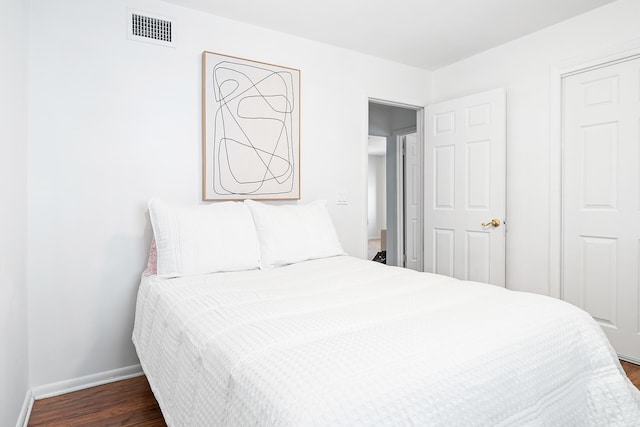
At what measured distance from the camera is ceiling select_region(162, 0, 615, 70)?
254 centimetres

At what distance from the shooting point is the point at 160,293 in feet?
5.87

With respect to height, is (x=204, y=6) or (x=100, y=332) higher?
(x=204, y=6)

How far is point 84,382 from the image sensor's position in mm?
2266

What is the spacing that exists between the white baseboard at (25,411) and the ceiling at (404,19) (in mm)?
2450

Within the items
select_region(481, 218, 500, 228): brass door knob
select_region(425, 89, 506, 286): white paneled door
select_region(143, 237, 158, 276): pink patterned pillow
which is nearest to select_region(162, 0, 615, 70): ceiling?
select_region(425, 89, 506, 286): white paneled door

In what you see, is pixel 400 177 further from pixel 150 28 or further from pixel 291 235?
pixel 150 28

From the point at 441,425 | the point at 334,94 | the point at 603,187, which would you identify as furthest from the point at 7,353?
the point at 603,187

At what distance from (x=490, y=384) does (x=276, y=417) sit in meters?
0.60

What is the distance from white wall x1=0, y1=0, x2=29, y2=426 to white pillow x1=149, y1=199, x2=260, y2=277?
61cm

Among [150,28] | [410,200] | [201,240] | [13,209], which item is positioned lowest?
[201,240]

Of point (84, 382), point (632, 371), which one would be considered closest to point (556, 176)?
point (632, 371)

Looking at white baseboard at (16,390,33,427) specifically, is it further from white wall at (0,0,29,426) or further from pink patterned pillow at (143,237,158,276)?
pink patterned pillow at (143,237,158,276)

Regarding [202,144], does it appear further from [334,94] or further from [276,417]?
[276,417]

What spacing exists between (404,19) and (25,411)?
327 cm
